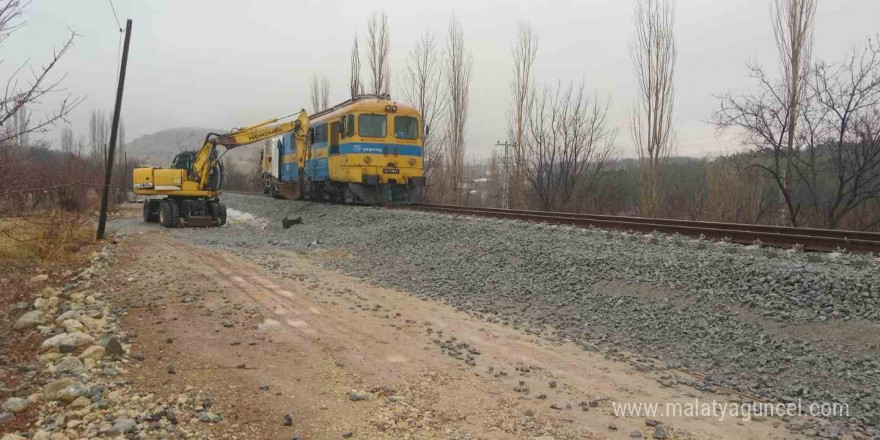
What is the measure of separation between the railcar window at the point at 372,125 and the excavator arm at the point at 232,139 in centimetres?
300

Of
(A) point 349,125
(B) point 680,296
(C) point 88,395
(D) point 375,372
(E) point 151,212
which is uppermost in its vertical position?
(A) point 349,125

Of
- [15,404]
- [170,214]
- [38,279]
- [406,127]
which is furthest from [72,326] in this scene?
[170,214]

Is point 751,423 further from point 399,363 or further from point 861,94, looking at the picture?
point 861,94

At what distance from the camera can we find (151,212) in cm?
1964

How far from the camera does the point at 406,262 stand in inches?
395

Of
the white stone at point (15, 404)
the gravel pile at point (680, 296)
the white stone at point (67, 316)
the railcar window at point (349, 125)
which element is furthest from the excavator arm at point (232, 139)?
the white stone at point (15, 404)

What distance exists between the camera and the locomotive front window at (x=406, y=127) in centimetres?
1736

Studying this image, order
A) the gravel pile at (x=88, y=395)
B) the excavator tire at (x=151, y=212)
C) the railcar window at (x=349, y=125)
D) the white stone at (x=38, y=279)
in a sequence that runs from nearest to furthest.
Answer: the gravel pile at (x=88, y=395) → the white stone at (x=38, y=279) → the railcar window at (x=349, y=125) → the excavator tire at (x=151, y=212)

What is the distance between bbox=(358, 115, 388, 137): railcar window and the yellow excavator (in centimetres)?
301

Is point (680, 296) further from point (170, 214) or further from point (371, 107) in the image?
point (170, 214)

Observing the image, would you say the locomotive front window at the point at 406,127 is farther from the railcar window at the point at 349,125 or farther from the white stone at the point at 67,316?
the white stone at the point at 67,316

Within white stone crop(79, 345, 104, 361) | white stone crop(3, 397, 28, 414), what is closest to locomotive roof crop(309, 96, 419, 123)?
white stone crop(79, 345, 104, 361)

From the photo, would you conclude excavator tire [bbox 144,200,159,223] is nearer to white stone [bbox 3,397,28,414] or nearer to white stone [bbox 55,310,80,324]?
white stone [bbox 55,310,80,324]

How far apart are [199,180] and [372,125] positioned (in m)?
6.60
